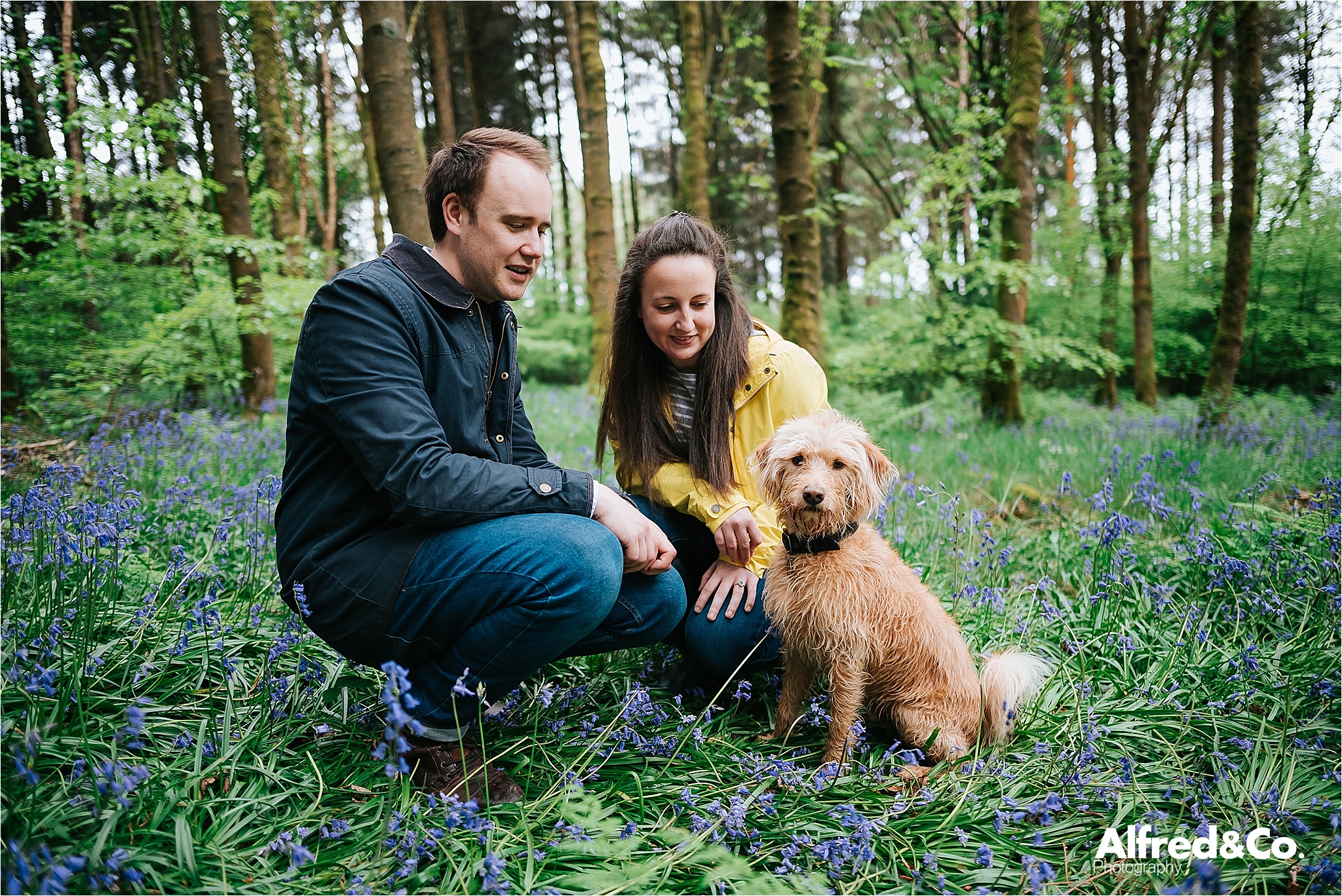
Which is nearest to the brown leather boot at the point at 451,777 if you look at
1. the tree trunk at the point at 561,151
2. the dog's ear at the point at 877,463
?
the dog's ear at the point at 877,463

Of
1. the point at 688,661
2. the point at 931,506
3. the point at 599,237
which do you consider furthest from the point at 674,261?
the point at 599,237

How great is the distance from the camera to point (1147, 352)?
11.7 metres

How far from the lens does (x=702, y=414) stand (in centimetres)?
303

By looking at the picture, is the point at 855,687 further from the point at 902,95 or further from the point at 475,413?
the point at 902,95

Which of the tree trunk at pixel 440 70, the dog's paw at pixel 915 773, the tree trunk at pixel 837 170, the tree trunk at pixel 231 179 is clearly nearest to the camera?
the dog's paw at pixel 915 773

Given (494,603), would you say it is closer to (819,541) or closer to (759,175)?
(819,541)

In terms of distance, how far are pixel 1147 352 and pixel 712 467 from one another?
12.0 metres

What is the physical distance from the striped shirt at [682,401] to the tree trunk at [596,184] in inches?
288

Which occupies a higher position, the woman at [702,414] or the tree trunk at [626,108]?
the tree trunk at [626,108]

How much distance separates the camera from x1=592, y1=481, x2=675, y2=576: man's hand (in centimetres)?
245

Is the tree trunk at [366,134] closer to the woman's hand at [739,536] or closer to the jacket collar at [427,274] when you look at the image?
the jacket collar at [427,274]

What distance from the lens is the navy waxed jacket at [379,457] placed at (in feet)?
7.00

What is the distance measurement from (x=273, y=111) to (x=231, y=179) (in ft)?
11.9

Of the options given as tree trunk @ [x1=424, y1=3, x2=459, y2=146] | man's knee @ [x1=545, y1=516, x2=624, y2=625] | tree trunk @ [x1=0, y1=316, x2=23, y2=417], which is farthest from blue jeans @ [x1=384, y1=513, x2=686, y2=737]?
tree trunk @ [x1=424, y1=3, x2=459, y2=146]
